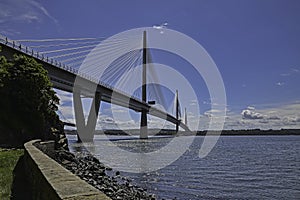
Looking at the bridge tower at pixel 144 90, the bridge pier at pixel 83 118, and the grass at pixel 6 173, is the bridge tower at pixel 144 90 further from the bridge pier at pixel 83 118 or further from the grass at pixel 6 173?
the grass at pixel 6 173

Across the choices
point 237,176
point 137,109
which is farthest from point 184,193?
point 137,109

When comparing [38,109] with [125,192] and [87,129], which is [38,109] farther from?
[87,129]

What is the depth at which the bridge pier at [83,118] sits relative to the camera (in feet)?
204

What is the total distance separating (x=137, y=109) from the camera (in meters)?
84.0

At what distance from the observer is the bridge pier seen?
62062 millimetres

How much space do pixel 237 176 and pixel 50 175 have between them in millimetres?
20640

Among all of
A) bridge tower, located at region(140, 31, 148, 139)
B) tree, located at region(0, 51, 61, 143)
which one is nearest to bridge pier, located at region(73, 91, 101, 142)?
bridge tower, located at region(140, 31, 148, 139)

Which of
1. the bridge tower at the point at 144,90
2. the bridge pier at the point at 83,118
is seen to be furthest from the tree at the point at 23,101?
the bridge tower at the point at 144,90

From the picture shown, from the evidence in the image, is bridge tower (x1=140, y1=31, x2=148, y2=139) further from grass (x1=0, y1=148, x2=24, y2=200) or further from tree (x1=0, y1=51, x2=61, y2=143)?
grass (x1=0, y1=148, x2=24, y2=200)

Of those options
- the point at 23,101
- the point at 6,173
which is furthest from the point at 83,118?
the point at 6,173

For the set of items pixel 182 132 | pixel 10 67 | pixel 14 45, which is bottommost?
pixel 182 132

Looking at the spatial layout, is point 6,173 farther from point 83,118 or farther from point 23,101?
point 83,118

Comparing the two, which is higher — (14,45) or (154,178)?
(14,45)

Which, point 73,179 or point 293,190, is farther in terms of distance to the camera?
point 293,190
